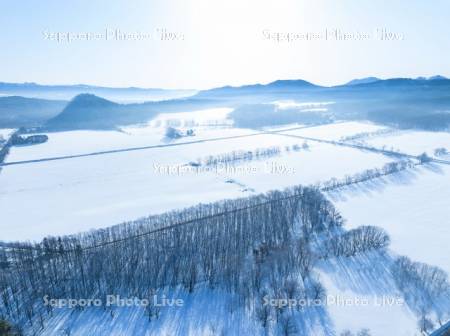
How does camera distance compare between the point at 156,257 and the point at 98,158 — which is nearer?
the point at 156,257

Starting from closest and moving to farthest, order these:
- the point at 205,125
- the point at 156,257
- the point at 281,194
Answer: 1. the point at 156,257
2. the point at 281,194
3. the point at 205,125

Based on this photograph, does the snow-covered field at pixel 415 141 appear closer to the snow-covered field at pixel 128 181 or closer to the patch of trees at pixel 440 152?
the patch of trees at pixel 440 152

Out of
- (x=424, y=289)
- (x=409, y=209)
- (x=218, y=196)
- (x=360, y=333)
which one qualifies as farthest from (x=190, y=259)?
(x=409, y=209)

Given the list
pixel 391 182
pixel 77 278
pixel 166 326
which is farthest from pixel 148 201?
pixel 391 182

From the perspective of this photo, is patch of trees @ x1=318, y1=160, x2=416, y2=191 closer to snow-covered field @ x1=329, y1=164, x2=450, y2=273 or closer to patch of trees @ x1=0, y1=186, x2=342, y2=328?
snow-covered field @ x1=329, y1=164, x2=450, y2=273

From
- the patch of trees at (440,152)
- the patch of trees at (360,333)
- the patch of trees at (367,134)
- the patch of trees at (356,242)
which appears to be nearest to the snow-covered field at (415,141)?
the patch of trees at (440,152)

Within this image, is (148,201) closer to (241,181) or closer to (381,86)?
(241,181)

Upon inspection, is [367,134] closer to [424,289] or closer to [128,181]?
[128,181]
